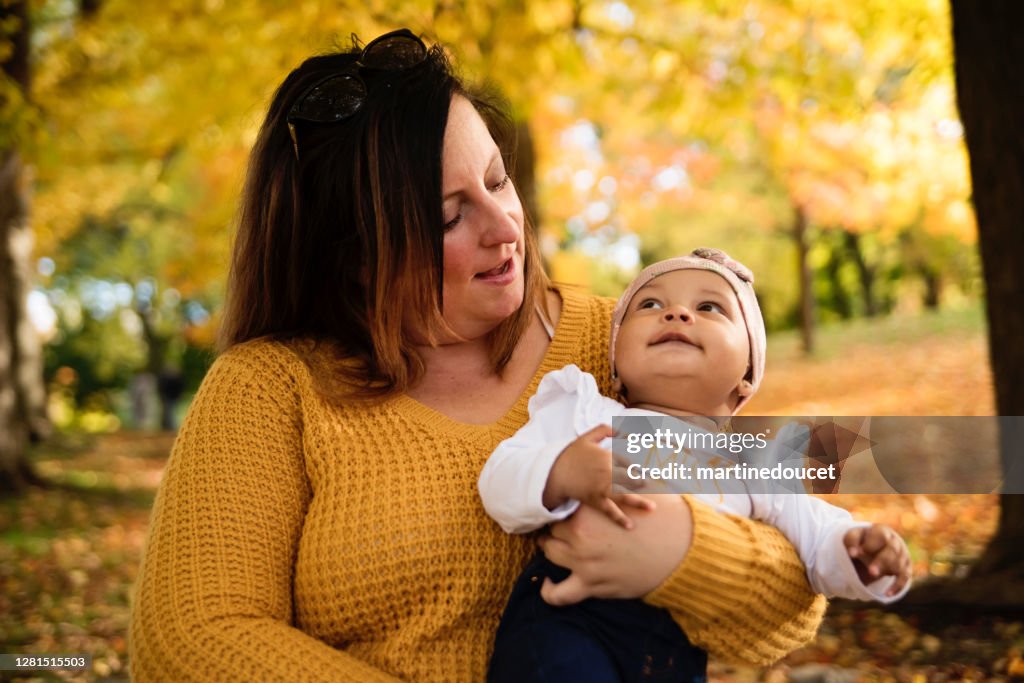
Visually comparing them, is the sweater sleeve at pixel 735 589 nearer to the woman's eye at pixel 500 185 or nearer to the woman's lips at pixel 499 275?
the woman's lips at pixel 499 275

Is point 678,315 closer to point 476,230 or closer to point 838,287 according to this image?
point 476,230

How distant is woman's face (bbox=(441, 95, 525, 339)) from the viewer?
2.06 m

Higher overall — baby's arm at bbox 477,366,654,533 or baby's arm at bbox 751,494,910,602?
baby's arm at bbox 477,366,654,533

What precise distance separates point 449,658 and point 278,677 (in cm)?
34

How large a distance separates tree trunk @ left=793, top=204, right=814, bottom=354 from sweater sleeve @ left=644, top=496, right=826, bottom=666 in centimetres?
1561

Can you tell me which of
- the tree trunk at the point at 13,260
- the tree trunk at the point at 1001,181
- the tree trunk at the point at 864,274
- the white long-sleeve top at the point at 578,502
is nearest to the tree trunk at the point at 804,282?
the tree trunk at the point at 864,274

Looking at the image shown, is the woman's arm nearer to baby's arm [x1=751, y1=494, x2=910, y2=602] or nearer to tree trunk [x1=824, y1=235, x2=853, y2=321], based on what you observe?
baby's arm [x1=751, y1=494, x2=910, y2=602]

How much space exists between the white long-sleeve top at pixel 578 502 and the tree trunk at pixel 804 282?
15501 mm

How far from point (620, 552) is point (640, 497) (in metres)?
0.10

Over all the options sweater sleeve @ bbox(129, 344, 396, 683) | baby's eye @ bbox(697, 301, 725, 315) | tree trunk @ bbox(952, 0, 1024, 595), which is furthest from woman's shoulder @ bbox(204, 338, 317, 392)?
tree trunk @ bbox(952, 0, 1024, 595)

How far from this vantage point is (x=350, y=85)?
2.09 m

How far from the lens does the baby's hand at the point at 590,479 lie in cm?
161

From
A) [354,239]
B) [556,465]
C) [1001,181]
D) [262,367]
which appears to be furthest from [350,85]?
[1001,181]

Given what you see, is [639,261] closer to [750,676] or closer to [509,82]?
[509,82]
